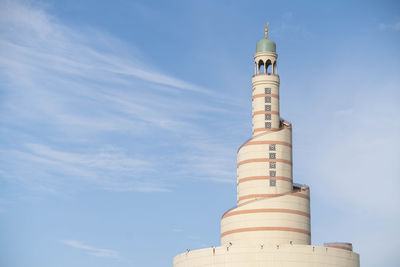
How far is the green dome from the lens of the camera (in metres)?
112

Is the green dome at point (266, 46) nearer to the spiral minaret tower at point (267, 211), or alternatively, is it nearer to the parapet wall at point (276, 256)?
the spiral minaret tower at point (267, 211)

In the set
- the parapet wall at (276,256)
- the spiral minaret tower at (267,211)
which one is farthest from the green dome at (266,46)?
the parapet wall at (276,256)

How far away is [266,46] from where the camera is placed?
11244 cm

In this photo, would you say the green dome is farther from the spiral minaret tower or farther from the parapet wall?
the parapet wall

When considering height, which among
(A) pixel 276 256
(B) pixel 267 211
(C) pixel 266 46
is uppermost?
(C) pixel 266 46

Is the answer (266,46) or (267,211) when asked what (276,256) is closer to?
(267,211)

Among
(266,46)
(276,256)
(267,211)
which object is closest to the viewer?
(276,256)

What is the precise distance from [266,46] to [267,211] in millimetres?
25347

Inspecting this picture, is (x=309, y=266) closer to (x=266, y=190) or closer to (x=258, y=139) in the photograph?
(x=266, y=190)

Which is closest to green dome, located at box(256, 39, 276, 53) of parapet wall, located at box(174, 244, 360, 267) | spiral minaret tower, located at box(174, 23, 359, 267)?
spiral minaret tower, located at box(174, 23, 359, 267)

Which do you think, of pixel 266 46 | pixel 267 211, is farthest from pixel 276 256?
pixel 266 46

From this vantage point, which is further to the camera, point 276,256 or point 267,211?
point 267,211

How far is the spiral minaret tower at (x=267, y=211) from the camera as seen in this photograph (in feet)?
322

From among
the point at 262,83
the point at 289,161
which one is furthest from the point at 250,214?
the point at 262,83
